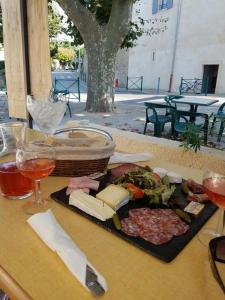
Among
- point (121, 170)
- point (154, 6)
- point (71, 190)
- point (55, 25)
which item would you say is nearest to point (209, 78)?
point (154, 6)

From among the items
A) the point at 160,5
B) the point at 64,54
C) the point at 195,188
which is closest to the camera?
the point at 195,188

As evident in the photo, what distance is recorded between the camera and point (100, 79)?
Answer: 518cm

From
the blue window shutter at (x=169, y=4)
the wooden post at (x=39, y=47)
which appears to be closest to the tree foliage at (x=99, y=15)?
the wooden post at (x=39, y=47)

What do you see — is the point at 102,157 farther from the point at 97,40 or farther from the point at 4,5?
the point at 97,40

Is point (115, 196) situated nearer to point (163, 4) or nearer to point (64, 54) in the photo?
point (163, 4)

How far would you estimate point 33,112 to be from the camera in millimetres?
1102

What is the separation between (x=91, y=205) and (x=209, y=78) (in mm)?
10883

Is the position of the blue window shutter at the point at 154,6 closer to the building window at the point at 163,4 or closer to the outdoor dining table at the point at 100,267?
the building window at the point at 163,4

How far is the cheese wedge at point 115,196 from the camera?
2.04 feet

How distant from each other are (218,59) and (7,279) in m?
10.3

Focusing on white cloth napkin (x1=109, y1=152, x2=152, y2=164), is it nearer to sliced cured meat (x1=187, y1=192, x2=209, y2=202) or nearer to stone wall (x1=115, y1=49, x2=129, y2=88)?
sliced cured meat (x1=187, y1=192, x2=209, y2=202)

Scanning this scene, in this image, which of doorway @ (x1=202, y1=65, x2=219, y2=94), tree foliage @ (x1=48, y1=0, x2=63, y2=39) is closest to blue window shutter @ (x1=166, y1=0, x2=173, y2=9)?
doorway @ (x1=202, y1=65, x2=219, y2=94)

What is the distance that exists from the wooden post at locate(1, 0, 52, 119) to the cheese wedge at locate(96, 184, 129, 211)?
4.25ft

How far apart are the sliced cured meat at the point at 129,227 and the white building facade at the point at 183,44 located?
31.7ft
